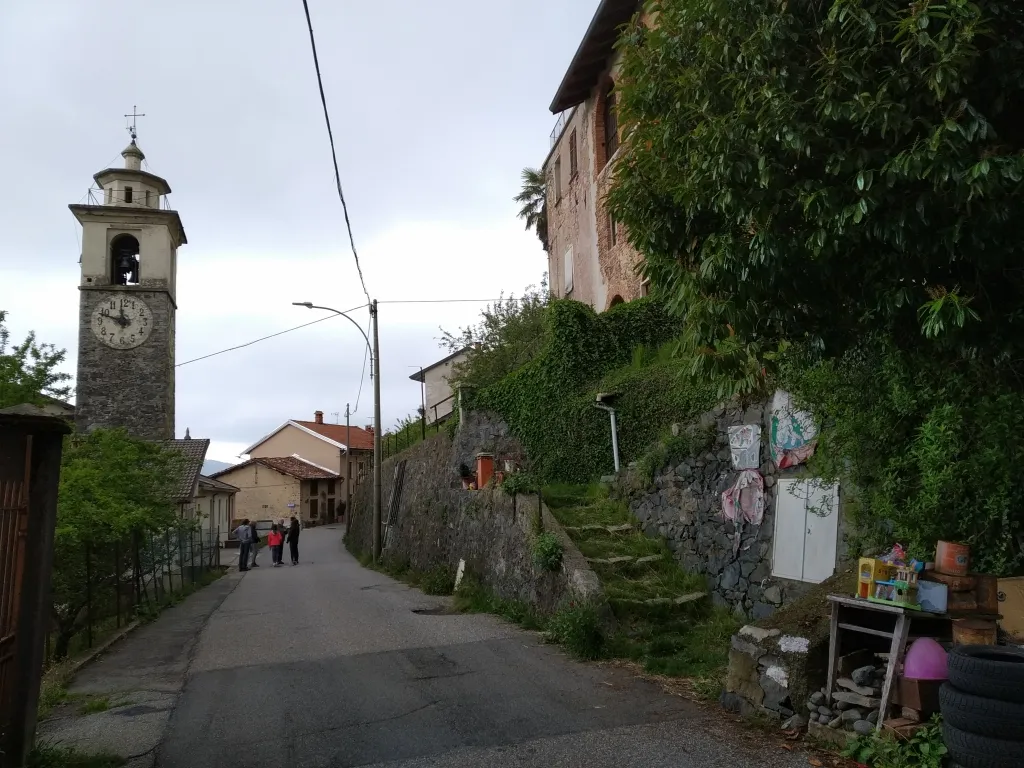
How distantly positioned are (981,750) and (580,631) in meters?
4.93

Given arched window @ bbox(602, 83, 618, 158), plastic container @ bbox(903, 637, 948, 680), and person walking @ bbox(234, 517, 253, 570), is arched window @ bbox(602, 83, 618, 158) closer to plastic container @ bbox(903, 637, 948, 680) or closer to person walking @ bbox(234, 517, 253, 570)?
person walking @ bbox(234, 517, 253, 570)

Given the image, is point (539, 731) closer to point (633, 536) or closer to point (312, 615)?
point (633, 536)

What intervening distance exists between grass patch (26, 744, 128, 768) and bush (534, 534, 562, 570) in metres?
6.01

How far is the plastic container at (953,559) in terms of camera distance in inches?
213

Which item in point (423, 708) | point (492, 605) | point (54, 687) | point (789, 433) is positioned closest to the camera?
point (423, 708)

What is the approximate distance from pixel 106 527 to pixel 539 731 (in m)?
8.84

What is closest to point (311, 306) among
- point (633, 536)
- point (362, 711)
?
point (633, 536)

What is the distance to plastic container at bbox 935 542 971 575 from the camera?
5.40 metres

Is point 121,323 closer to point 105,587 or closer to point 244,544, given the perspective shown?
point 244,544

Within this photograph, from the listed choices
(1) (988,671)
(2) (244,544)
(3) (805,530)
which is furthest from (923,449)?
(2) (244,544)

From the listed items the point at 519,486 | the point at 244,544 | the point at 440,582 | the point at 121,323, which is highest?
the point at 121,323

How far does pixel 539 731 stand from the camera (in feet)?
20.3

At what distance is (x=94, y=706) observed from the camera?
24.9 feet

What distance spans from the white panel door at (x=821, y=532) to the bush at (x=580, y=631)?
7.80 ft
